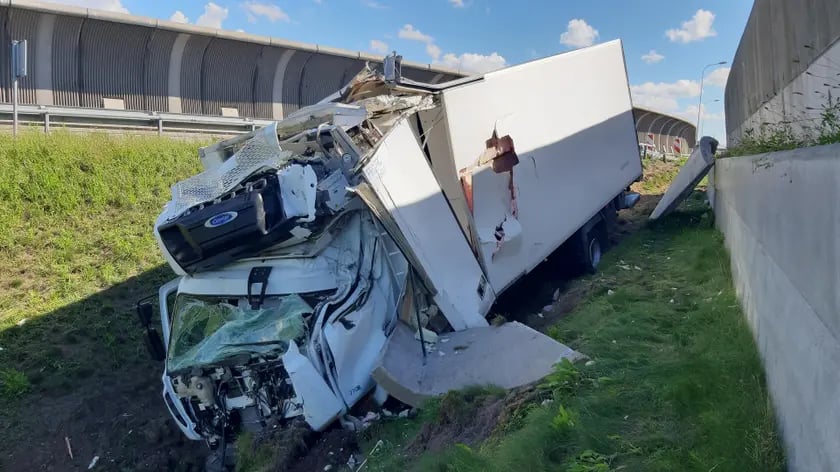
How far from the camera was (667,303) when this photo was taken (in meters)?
6.45

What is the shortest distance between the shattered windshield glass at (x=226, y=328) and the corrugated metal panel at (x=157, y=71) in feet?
29.4

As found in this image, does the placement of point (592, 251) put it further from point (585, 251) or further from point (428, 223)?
point (428, 223)

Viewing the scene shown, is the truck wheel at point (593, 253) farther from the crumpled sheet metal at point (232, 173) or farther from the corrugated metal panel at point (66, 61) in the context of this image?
the corrugated metal panel at point (66, 61)

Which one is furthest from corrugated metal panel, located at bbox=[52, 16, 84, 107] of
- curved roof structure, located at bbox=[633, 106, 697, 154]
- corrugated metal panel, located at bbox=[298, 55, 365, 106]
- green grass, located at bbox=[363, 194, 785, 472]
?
curved roof structure, located at bbox=[633, 106, 697, 154]

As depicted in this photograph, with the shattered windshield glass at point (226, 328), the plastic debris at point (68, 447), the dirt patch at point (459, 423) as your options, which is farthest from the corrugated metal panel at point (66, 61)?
the dirt patch at point (459, 423)

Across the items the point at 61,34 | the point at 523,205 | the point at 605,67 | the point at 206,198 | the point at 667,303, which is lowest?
the point at 667,303

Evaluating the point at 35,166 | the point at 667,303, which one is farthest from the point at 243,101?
the point at 667,303

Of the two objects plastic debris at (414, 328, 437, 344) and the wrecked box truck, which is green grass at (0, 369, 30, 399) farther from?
plastic debris at (414, 328, 437, 344)

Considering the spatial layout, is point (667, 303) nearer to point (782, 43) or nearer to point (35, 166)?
point (782, 43)

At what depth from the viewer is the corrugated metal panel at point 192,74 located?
13.8 meters

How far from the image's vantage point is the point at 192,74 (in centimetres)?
1407

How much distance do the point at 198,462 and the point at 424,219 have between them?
3016 millimetres

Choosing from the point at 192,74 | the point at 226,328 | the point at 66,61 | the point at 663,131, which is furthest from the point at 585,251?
the point at 663,131

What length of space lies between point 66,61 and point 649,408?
12.1 metres
